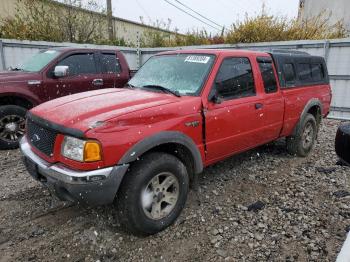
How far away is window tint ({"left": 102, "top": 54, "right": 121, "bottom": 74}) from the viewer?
6984mm

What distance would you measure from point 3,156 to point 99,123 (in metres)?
3.66

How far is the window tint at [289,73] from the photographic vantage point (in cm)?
492

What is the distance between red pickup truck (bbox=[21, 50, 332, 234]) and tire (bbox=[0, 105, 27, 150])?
2.60 m

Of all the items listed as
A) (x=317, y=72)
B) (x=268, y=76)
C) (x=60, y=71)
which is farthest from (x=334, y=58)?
(x=60, y=71)

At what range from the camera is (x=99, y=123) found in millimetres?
2770

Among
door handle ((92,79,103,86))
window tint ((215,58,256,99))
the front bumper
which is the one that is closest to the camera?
the front bumper

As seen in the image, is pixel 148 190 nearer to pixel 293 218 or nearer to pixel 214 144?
pixel 214 144

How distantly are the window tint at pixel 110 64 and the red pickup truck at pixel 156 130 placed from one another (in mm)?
2792

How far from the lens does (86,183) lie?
2.68m

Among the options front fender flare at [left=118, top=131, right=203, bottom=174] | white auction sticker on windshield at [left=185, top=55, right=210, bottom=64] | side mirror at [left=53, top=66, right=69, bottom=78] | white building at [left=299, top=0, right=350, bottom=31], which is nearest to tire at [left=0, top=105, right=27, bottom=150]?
side mirror at [left=53, top=66, right=69, bottom=78]

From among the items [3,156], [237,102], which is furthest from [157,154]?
[3,156]

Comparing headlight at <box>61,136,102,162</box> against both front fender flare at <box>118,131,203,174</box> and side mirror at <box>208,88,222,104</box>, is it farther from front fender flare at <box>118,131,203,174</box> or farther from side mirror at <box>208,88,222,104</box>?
side mirror at <box>208,88,222,104</box>

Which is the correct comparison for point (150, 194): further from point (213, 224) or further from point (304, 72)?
point (304, 72)

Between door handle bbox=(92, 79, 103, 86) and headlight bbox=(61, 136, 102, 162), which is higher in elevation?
door handle bbox=(92, 79, 103, 86)
